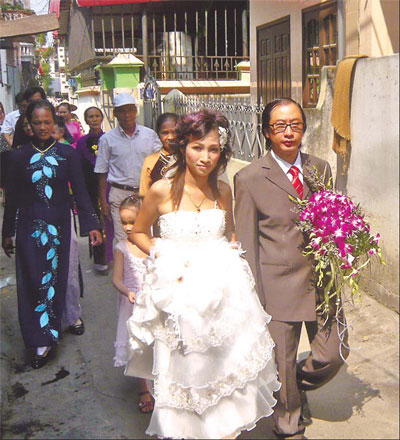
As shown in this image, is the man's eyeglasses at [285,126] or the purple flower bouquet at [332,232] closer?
the purple flower bouquet at [332,232]

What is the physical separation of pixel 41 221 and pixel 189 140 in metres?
2.12

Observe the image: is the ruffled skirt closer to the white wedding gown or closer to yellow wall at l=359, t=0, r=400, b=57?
the white wedding gown

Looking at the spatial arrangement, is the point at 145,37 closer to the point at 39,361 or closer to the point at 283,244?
the point at 39,361

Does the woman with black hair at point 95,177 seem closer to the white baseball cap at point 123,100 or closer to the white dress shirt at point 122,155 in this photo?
the white dress shirt at point 122,155

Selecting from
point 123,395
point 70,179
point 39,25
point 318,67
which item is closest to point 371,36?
point 318,67

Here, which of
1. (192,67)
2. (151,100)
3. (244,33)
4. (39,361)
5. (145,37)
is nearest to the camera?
(39,361)

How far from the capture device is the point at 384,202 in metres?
5.07

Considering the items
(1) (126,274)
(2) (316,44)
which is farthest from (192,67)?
(1) (126,274)

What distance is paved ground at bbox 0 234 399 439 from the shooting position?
3941 millimetres

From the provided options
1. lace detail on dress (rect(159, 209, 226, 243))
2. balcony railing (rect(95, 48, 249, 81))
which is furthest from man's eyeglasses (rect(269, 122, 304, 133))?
balcony railing (rect(95, 48, 249, 81))

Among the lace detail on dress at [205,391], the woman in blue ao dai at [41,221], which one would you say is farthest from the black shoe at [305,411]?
the woman in blue ao dai at [41,221]

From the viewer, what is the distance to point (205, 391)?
10.6 feet

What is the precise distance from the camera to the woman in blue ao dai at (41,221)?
5.06 m

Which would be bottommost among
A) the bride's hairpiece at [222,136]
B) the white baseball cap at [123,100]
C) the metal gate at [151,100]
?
the bride's hairpiece at [222,136]
